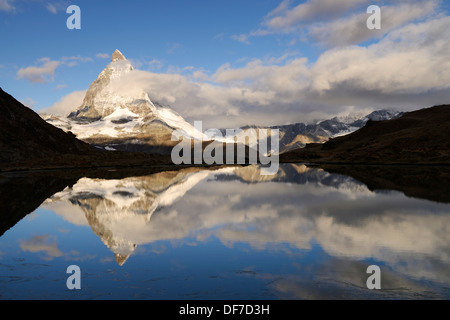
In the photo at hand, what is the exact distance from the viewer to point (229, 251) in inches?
641

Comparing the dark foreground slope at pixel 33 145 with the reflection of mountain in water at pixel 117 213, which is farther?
the dark foreground slope at pixel 33 145

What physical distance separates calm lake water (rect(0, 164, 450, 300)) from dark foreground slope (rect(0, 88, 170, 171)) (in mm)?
80776

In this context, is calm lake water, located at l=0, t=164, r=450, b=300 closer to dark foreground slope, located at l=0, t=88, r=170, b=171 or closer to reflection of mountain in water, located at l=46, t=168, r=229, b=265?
reflection of mountain in water, located at l=46, t=168, r=229, b=265

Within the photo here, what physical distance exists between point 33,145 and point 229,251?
131 meters

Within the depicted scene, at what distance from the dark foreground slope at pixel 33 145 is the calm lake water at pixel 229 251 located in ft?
265

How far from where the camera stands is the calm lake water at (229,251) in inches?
455

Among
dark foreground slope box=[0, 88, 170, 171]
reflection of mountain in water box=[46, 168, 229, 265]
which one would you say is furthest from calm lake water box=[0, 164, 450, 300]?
dark foreground slope box=[0, 88, 170, 171]

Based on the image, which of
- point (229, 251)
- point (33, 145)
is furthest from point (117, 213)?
point (33, 145)

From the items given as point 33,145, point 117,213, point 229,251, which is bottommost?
point 229,251

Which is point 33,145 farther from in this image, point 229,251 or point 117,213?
point 229,251

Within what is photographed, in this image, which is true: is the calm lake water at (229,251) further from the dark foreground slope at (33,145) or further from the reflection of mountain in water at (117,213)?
the dark foreground slope at (33,145)

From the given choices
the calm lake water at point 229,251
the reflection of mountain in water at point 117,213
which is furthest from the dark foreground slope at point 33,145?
the calm lake water at point 229,251

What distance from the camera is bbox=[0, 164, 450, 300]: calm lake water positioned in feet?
37.9
